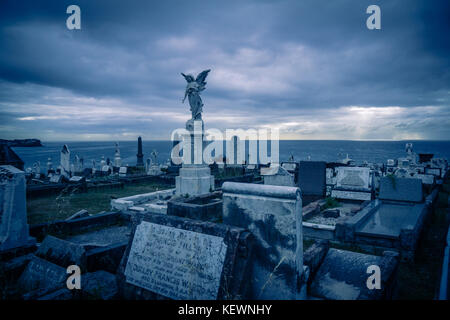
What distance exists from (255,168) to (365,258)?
1618 cm

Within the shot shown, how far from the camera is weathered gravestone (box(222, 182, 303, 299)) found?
280cm

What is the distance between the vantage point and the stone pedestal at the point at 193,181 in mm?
10570

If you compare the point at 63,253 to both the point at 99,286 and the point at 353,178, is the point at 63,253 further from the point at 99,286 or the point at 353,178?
the point at 353,178

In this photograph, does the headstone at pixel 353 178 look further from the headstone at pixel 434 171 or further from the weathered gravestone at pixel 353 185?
the headstone at pixel 434 171

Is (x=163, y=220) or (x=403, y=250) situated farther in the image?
(x=403, y=250)

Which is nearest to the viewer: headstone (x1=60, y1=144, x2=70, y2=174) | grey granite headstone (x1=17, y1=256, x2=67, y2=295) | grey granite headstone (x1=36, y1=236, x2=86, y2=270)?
grey granite headstone (x1=17, y1=256, x2=67, y2=295)

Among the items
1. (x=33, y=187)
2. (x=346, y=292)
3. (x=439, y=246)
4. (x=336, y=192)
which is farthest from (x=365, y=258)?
(x=33, y=187)

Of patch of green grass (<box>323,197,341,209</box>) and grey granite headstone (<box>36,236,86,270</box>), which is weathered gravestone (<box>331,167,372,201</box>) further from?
grey granite headstone (<box>36,236,86,270</box>)

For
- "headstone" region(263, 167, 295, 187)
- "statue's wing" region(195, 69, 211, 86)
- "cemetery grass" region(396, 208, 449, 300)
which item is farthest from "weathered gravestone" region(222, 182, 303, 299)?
"statue's wing" region(195, 69, 211, 86)

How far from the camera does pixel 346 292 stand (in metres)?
3.18

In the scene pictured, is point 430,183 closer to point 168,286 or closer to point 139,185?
point 168,286

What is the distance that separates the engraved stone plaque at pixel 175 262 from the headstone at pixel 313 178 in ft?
27.2

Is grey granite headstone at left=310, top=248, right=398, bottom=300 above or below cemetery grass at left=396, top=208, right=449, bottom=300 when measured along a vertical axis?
above
